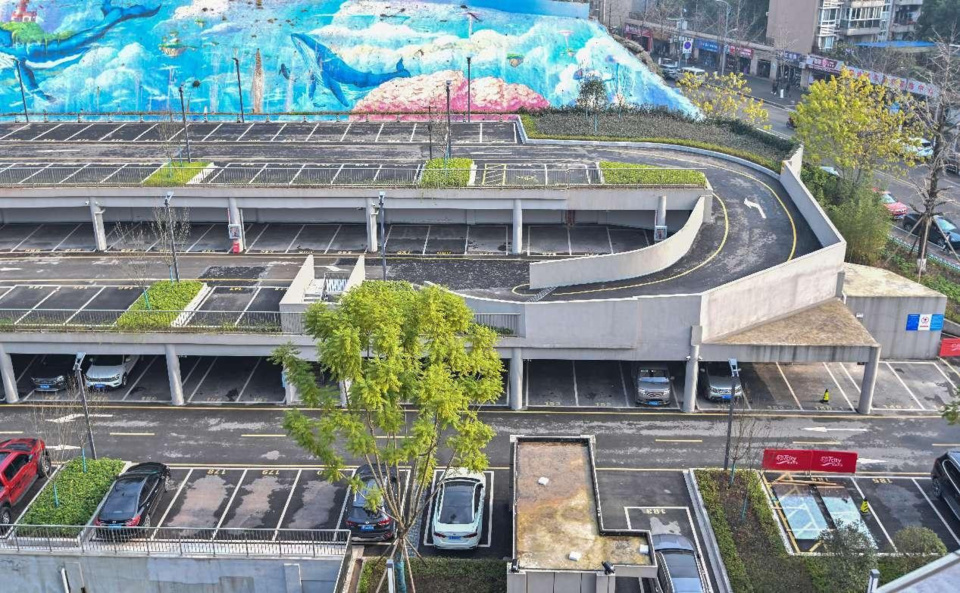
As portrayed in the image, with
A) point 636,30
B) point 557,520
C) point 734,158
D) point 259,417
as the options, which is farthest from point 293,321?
point 636,30

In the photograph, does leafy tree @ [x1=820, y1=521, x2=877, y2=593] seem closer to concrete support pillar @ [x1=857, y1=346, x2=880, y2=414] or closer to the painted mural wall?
concrete support pillar @ [x1=857, y1=346, x2=880, y2=414]

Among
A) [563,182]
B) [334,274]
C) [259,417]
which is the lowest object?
[259,417]

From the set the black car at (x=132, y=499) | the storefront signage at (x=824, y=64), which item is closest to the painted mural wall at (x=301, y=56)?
the storefront signage at (x=824, y=64)

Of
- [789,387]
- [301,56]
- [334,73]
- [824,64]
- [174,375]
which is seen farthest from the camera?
[824,64]

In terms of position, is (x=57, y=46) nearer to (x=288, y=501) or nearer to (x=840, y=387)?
(x=288, y=501)

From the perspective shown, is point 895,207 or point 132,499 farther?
point 895,207

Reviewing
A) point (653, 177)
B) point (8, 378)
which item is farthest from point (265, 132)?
point (8, 378)

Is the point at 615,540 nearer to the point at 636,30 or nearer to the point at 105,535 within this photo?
the point at 105,535

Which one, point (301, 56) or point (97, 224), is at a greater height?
point (301, 56)
